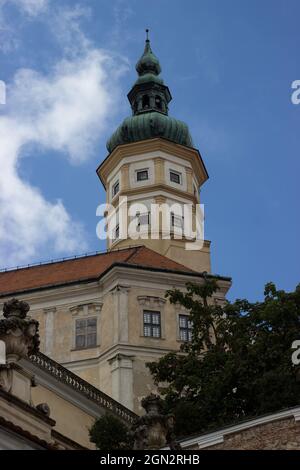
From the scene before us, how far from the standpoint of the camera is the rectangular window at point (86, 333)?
4319cm

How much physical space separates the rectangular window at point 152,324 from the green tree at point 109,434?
1711cm

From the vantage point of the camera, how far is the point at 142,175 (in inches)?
2347

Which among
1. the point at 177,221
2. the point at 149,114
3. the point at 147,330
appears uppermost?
the point at 149,114

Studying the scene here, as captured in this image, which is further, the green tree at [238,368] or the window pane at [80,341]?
the window pane at [80,341]

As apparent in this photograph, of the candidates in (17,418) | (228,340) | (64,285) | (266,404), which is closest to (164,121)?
(64,285)

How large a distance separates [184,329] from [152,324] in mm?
1509

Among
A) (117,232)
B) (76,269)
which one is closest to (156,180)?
(117,232)

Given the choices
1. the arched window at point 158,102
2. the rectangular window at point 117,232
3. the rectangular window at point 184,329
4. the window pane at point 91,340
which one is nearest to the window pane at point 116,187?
the rectangular window at point 117,232

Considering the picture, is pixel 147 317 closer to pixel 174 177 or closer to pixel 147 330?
pixel 147 330

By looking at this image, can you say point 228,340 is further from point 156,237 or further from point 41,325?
point 156,237

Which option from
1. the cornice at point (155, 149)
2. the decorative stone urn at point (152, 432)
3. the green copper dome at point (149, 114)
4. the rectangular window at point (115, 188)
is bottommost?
the decorative stone urn at point (152, 432)

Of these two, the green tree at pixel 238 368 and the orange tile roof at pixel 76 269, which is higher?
the orange tile roof at pixel 76 269

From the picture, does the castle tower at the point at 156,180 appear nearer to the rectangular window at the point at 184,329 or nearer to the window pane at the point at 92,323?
the rectangular window at the point at 184,329

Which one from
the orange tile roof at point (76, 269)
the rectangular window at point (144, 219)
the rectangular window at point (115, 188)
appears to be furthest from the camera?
the rectangular window at point (115, 188)
